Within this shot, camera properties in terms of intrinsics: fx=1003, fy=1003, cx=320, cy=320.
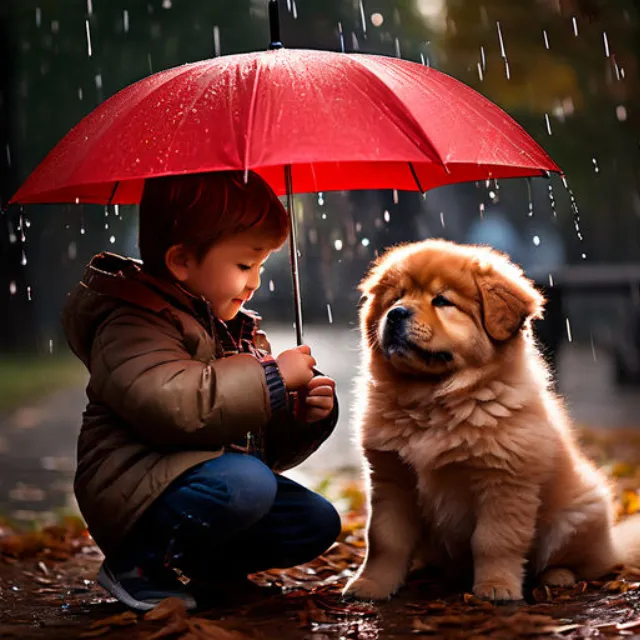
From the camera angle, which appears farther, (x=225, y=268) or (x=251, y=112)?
(x=225, y=268)

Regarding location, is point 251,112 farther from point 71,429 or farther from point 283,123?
point 71,429

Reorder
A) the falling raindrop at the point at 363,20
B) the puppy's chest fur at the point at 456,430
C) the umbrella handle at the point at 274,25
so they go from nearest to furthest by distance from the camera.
A: the puppy's chest fur at the point at 456,430, the umbrella handle at the point at 274,25, the falling raindrop at the point at 363,20

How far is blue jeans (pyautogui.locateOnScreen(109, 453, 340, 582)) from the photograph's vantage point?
131 inches

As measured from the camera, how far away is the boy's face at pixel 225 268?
11.5ft

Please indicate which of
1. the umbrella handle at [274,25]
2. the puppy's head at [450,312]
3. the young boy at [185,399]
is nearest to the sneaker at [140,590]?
the young boy at [185,399]

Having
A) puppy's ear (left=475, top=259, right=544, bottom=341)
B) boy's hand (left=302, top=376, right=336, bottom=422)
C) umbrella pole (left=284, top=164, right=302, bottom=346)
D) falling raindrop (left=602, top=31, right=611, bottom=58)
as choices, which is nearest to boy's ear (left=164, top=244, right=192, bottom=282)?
umbrella pole (left=284, top=164, right=302, bottom=346)

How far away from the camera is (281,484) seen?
3779mm

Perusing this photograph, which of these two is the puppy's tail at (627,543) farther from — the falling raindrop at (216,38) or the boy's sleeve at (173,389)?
the falling raindrop at (216,38)

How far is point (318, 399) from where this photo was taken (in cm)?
353

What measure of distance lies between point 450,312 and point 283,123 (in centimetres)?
92

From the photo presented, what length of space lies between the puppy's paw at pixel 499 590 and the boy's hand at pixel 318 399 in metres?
0.81

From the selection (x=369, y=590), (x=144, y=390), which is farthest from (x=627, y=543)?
(x=144, y=390)

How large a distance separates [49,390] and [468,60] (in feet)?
25.1

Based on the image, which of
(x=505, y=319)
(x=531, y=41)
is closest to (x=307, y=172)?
(x=505, y=319)
